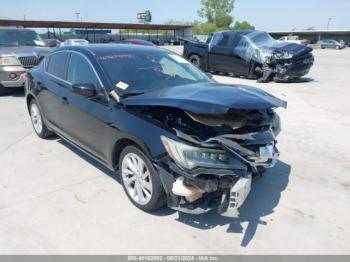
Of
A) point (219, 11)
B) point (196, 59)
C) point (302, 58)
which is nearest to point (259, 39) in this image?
point (302, 58)

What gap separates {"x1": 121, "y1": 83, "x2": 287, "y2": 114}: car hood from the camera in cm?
292

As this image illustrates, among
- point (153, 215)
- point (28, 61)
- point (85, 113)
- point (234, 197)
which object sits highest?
point (28, 61)

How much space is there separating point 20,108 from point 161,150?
653 centimetres

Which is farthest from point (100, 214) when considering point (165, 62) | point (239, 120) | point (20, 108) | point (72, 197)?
point (20, 108)

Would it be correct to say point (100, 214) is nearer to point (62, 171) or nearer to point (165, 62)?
point (62, 171)

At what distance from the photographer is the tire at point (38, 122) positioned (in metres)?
5.58

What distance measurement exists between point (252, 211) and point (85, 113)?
2306 millimetres

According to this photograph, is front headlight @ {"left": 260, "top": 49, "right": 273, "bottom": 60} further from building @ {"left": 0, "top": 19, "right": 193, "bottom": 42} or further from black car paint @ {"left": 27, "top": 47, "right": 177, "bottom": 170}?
building @ {"left": 0, "top": 19, "right": 193, "bottom": 42}

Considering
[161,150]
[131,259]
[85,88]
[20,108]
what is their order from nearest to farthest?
1. [131,259]
2. [161,150]
3. [85,88]
4. [20,108]

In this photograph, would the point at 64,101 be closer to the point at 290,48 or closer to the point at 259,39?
the point at 290,48

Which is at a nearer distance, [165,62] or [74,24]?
[165,62]

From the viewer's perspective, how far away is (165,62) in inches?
176

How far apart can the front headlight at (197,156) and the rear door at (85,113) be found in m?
1.00

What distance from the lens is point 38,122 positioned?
5.74m
